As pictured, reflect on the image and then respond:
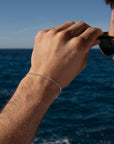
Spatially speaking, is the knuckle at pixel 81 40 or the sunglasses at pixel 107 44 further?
the sunglasses at pixel 107 44

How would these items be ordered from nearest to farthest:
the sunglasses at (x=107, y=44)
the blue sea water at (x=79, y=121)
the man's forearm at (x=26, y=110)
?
the man's forearm at (x=26, y=110) < the sunglasses at (x=107, y=44) < the blue sea water at (x=79, y=121)

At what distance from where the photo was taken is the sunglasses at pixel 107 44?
4.41 feet

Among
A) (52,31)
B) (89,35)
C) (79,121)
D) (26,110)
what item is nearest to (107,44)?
(89,35)

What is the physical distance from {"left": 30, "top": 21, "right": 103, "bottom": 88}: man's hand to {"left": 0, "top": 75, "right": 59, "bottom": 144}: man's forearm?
6cm

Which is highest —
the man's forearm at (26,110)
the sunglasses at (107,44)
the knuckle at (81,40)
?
the knuckle at (81,40)

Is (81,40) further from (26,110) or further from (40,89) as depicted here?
(26,110)

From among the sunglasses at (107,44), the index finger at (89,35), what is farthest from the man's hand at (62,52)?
the sunglasses at (107,44)

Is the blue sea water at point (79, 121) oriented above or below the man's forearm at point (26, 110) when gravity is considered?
below

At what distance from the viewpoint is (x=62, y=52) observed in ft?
3.46

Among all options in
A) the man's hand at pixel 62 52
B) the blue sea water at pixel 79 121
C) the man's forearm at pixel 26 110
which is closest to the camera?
the man's forearm at pixel 26 110

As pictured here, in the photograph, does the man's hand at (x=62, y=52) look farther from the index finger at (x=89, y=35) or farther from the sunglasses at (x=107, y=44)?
the sunglasses at (x=107, y=44)

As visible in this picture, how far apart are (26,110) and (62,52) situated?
32cm

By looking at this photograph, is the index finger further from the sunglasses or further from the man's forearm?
the man's forearm

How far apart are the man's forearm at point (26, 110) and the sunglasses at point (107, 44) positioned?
468 mm
